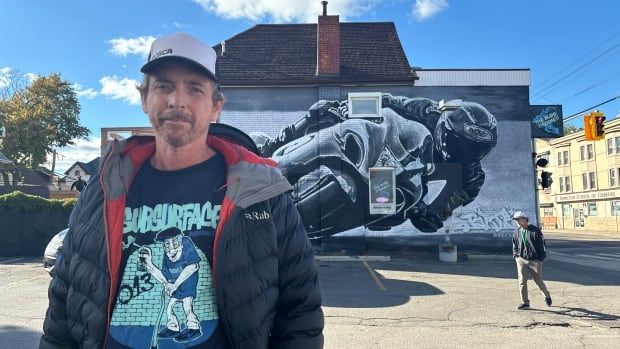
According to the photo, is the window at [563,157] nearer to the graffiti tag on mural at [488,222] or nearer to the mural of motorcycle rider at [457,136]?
the mural of motorcycle rider at [457,136]

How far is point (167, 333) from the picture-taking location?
62.8 inches

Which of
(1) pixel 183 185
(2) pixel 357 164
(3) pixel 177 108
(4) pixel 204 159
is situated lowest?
(1) pixel 183 185

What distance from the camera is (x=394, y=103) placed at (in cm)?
1791

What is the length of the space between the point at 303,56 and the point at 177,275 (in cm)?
1813

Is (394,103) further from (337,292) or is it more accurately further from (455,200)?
(337,292)

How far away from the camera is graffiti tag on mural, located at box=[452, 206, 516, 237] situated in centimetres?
1748

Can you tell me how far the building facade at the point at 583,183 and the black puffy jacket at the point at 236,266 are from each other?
41.6 metres

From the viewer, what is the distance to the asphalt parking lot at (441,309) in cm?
621

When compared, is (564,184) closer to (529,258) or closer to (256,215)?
(529,258)

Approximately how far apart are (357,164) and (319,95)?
124 inches

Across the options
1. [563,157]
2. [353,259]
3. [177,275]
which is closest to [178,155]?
[177,275]

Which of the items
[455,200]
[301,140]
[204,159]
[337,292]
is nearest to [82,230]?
[204,159]

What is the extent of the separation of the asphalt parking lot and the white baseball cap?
15.9ft

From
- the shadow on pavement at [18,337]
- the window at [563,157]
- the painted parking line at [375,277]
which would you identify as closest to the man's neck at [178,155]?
the shadow on pavement at [18,337]
